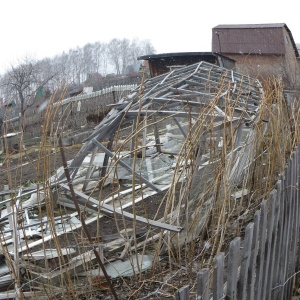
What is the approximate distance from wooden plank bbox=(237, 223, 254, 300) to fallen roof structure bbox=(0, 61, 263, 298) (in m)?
0.84

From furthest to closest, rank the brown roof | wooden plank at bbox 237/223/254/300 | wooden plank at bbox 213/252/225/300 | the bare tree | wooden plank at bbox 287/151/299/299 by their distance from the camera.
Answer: the brown roof < the bare tree < wooden plank at bbox 287/151/299/299 < wooden plank at bbox 237/223/254/300 < wooden plank at bbox 213/252/225/300

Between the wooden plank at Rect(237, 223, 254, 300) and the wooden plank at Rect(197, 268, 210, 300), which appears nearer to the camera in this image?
the wooden plank at Rect(197, 268, 210, 300)

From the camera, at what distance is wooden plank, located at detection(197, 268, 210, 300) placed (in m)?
2.01

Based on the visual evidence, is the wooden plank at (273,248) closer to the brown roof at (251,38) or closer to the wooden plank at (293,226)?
the wooden plank at (293,226)

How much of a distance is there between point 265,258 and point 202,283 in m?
1.27

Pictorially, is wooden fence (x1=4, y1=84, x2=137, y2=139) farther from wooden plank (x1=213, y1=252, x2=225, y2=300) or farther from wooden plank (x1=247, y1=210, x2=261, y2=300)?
wooden plank (x1=213, y1=252, x2=225, y2=300)

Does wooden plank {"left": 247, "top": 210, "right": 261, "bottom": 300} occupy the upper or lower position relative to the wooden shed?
lower

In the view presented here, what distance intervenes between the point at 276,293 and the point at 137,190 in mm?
4228

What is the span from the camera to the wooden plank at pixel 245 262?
8.55 ft

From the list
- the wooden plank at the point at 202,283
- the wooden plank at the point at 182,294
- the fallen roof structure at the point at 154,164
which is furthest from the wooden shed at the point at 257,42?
the wooden plank at the point at 182,294

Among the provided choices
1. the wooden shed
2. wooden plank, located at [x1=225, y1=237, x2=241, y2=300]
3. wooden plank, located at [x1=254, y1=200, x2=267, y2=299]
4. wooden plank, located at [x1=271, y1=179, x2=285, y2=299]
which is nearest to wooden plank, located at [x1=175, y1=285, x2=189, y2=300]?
wooden plank, located at [x1=225, y1=237, x2=241, y2=300]

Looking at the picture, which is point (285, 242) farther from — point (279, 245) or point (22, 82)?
point (22, 82)

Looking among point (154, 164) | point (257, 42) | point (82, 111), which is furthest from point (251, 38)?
point (154, 164)

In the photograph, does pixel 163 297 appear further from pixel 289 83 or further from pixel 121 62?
pixel 121 62
